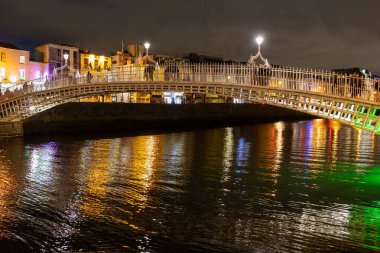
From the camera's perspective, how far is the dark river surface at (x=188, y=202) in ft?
32.6

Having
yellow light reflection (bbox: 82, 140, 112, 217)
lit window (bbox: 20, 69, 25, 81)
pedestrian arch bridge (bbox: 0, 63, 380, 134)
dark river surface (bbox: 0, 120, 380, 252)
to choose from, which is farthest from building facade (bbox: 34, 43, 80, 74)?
dark river surface (bbox: 0, 120, 380, 252)

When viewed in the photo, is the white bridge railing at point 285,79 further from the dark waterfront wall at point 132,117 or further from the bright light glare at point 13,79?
the bright light glare at point 13,79

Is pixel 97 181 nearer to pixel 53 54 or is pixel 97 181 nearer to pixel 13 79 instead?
pixel 13 79

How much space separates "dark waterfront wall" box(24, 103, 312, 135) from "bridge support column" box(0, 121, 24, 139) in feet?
5.76

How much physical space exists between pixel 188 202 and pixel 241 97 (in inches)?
446

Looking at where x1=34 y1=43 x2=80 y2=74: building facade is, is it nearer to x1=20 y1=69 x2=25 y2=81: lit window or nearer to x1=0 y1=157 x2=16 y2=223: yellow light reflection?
x1=20 y1=69 x2=25 y2=81: lit window

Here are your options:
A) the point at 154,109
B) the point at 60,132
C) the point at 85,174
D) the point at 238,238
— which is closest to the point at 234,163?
the point at 85,174

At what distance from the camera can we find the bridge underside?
18516 mm

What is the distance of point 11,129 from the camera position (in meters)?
35.3

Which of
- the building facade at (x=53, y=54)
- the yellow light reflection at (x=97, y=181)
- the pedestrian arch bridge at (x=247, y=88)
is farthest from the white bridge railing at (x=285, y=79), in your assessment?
the building facade at (x=53, y=54)

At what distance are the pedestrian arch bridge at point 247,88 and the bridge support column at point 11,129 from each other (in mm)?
606

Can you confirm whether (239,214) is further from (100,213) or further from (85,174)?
(85,174)

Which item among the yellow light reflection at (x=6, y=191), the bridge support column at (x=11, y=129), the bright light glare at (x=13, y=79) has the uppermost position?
the bright light glare at (x=13, y=79)

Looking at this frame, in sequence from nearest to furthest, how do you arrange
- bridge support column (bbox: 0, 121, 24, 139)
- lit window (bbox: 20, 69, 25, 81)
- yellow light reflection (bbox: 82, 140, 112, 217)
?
yellow light reflection (bbox: 82, 140, 112, 217)
bridge support column (bbox: 0, 121, 24, 139)
lit window (bbox: 20, 69, 25, 81)
